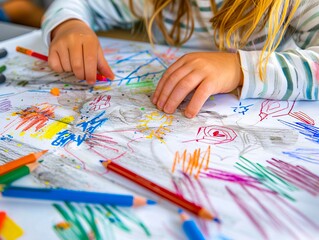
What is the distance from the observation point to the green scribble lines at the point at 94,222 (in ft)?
0.90

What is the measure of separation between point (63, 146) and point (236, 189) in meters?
0.19

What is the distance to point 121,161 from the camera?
1.16 ft

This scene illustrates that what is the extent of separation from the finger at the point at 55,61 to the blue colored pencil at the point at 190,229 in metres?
0.35

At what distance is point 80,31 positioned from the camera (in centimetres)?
57

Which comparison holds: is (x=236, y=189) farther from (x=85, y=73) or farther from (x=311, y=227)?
(x=85, y=73)

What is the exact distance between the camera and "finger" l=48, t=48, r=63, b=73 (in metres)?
0.54

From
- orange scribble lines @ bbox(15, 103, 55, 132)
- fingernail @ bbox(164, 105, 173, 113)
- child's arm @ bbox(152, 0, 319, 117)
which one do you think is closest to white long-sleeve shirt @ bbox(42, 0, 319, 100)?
child's arm @ bbox(152, 0, 319, 117)

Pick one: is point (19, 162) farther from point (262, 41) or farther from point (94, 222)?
point (262, 41)

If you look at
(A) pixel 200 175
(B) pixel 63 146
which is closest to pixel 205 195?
(A) pixel 200 175

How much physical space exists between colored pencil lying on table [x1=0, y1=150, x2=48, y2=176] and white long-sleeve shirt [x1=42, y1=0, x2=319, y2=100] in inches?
10.9

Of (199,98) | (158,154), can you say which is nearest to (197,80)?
(199,98)

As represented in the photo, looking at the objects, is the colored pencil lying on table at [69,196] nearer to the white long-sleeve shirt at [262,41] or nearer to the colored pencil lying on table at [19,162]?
the colored pencil lying on table at [19,162]

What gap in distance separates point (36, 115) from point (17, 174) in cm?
13

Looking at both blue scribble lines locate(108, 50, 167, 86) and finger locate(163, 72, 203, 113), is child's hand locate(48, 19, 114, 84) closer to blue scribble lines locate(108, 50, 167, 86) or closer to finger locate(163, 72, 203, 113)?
blue scribble lines locate(108, 50, 167, 86)
